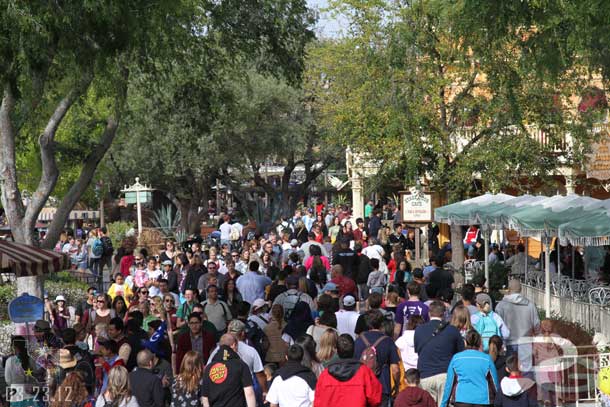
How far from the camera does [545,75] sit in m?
18.6

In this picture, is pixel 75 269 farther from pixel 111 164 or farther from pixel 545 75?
pixel 111 164

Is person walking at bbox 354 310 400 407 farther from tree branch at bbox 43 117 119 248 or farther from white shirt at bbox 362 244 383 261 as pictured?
white shirt at bbox 362 244 383 261

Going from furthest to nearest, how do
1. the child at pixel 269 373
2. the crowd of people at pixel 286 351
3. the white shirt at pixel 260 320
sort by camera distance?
the white shirt at pixel 260 320, the child at pixel 269 373, the crowd of people at pixel 286 351

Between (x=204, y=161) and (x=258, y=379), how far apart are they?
36.1m

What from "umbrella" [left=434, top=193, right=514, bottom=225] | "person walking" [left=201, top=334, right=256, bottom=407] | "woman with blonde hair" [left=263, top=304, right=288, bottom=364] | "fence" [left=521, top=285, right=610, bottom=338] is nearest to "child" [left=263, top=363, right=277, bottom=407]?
"woman with blonde hair" [left=263, top=304, right=288, bottom=364]

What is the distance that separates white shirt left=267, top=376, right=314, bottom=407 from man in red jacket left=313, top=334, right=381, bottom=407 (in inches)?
20.1

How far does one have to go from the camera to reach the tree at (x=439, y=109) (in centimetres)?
2620

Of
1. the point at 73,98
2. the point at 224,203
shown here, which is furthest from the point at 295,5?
the point at 224,203

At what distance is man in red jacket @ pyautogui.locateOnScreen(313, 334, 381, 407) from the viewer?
9.52 m

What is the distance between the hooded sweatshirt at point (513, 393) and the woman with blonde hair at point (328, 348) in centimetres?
170

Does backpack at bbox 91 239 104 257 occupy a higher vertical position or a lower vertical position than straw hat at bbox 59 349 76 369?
higher

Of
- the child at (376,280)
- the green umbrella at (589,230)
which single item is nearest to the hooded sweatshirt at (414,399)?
the green umbrella at (589,230)

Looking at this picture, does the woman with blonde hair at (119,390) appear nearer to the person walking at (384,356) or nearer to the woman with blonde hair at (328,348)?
the woman with blonde hair at (328,348)

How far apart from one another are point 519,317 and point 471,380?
11.6 feet
